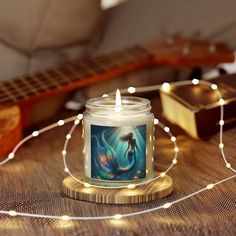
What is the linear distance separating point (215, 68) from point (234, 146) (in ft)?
1.36

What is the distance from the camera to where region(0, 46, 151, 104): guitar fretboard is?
1118 mm

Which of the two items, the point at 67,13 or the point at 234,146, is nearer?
the point at 234,146

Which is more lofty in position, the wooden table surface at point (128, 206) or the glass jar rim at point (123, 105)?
the glass jar rim at point (123, 105)

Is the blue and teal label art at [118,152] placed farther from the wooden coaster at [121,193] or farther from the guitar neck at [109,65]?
the guitar neck at [109,65]

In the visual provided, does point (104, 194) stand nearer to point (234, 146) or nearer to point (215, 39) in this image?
point (234, 146)

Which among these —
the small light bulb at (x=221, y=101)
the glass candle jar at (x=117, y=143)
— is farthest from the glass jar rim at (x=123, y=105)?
the small light bulb at (x=221, y=101)

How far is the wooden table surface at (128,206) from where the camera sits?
65cm

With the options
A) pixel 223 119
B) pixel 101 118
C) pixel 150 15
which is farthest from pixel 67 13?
pixel 101 118

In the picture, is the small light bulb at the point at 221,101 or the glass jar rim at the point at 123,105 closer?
the glass jar rim at the point at 123,105

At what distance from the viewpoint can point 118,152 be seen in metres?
0.74

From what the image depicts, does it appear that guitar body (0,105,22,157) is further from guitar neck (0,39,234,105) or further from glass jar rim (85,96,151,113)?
glass jar rim (85,96,151,113)

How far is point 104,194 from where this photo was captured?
725 millimetres

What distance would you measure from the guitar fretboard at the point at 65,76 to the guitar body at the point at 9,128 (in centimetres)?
4

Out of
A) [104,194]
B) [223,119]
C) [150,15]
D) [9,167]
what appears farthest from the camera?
[150,15]
